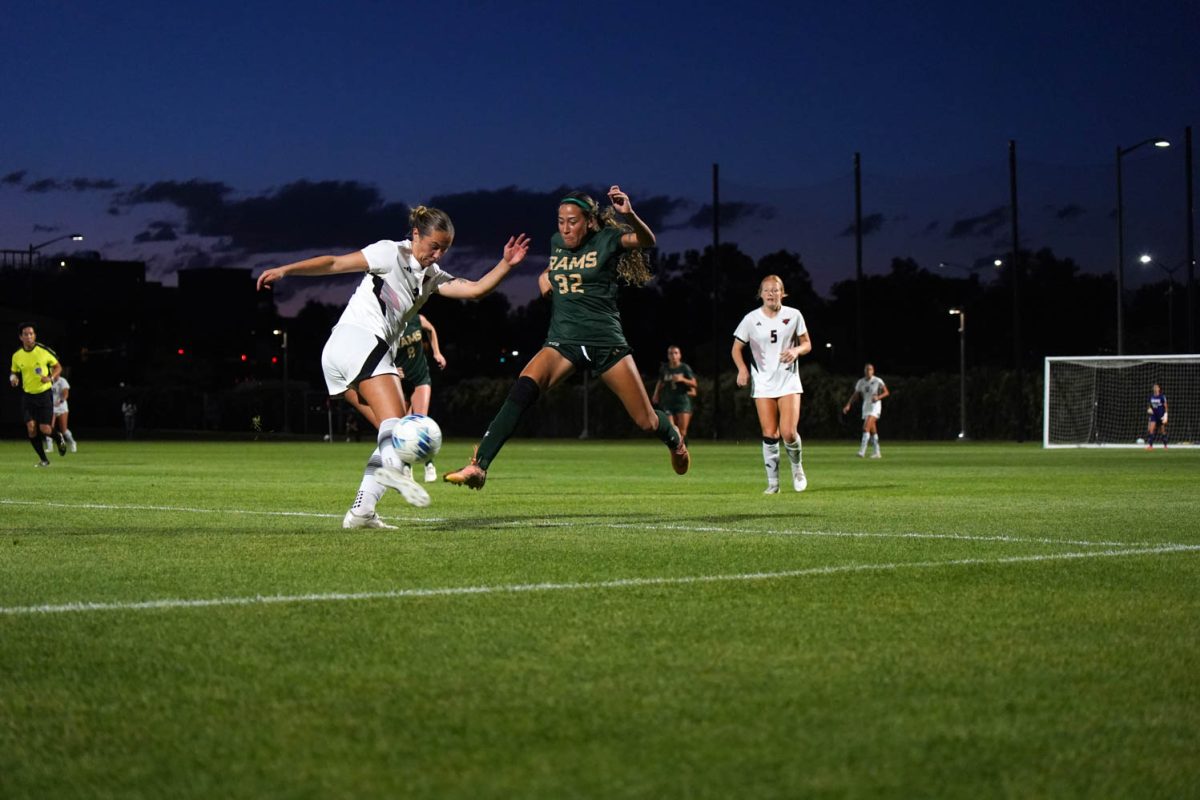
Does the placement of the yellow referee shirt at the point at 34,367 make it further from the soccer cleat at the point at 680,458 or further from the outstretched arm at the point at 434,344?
the soccer cleat at the point at 680,458

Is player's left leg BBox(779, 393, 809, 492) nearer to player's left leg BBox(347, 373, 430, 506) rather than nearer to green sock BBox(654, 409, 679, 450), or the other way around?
green sock BBox(654, 409, 679, 450)

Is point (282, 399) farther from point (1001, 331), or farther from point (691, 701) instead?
point (691, 701)

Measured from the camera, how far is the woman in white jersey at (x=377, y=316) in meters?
9.89

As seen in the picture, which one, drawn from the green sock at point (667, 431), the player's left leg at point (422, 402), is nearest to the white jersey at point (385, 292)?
the green sock at point (667, 431)

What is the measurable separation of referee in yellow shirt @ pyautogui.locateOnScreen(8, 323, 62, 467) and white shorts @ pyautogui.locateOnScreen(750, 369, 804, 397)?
13.2 meters

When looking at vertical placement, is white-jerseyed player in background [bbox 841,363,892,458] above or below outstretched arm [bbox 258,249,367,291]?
below

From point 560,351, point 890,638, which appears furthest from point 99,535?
point 890,638

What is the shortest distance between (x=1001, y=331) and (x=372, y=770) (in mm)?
89090

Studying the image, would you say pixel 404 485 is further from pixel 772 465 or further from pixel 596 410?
pixel 596 410

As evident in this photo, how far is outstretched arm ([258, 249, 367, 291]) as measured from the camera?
945 centimetres

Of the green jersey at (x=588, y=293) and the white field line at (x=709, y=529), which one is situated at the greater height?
the green jersey at (x=588, y=293)

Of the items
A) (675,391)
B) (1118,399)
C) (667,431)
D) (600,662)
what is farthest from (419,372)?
(1118,399)

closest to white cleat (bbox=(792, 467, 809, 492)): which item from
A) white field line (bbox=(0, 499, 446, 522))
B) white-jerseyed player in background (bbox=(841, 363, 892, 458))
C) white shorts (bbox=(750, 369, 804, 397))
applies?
white shorts (bbox=(750, 369, 804, 397))

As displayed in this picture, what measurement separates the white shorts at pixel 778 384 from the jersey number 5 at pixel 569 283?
5105 millimetres
